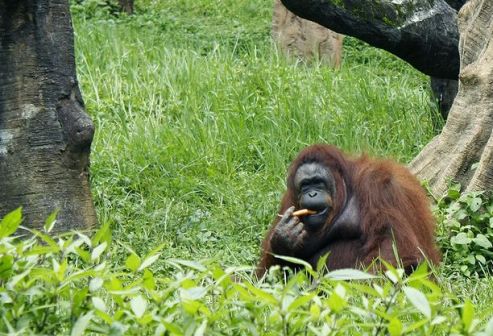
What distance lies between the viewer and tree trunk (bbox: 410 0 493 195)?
5098mm

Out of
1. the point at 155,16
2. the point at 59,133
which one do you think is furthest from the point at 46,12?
the point at 155,16

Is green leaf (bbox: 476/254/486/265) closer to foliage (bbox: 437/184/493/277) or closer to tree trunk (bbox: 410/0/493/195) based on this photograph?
foliage (bbox: 437/184/493/277)

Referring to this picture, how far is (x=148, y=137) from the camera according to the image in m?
6.37

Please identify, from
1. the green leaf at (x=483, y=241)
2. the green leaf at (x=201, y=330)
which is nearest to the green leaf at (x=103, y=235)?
the green leaf at (x=201, y=330)

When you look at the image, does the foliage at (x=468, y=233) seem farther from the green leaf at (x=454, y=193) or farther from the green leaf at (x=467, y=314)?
the green leaf at (x=467, y=314)

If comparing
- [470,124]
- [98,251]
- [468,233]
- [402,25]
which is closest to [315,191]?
[468,233]

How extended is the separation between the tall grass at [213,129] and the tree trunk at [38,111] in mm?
717

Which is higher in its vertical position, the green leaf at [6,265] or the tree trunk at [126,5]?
the green leaf at [6,265]

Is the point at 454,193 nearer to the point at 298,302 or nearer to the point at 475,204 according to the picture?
the point at 475,204

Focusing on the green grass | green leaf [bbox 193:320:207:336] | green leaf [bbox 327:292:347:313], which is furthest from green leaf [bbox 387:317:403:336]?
the green grass

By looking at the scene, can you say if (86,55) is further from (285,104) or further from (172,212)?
(172,212)

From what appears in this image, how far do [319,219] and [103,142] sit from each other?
2.23 metres

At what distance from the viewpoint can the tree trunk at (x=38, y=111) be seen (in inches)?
179

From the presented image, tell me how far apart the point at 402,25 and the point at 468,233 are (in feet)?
4.81
